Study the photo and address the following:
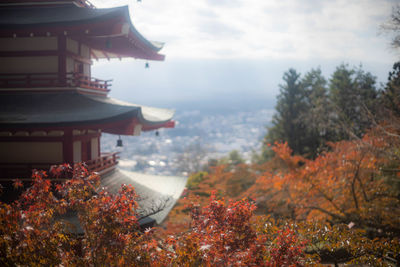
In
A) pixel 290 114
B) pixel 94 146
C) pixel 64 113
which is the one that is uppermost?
pixel 64 113

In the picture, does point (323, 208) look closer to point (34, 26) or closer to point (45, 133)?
point (45, 133)

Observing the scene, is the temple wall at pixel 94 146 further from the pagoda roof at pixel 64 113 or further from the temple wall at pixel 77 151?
the pagoda roof at pixel 64 113

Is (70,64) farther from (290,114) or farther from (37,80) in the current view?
(290,114)

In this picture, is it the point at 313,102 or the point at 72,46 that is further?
the point at 313,102

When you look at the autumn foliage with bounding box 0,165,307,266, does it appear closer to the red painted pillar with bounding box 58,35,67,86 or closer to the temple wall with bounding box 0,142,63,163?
the temple wall with bounding box 0,142,63,163

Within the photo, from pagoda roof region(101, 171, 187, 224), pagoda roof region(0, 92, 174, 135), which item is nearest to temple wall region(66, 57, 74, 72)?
pagoda roof region(0, 92, 174, 135)

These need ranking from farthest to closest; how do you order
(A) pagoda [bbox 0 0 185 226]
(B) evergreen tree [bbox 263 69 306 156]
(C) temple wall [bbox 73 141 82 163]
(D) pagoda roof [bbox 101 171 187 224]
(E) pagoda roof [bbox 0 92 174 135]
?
(B) evergreen tree [bbox 263 69 306 156]
(D) pagoda roof [bbox 101 171 187 224]
(C) temple wall [bbox 73 141 82 163]
(A) pagoda [bbox 0 0 185 226]
(E) pagoda roof [bbox 0 92 174 135]

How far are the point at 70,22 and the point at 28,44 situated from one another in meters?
1.90

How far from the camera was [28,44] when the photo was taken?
995cm

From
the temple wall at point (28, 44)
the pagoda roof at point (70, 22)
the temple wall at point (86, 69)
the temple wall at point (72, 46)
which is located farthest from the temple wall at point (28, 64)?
the temple wall at point (86, 69)

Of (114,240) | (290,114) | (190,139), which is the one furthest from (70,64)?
(190,139)

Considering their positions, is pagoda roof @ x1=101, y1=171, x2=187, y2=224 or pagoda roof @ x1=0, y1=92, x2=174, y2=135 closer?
pagoda roof @ x1=0, y1=92, x2=174, y2=135

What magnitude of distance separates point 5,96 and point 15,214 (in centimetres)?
702

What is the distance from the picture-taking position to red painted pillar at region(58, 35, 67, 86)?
32.1 feet
